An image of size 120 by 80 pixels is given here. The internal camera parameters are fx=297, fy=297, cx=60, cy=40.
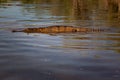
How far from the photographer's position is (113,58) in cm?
915

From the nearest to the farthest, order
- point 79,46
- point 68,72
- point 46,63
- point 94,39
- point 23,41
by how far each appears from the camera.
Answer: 1. point 68,72
2. point 46,63
3. point 79,46
4. point 23,41
5. point 94,39

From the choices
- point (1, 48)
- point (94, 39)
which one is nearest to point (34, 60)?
point (1, 48)

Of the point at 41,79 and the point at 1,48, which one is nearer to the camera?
the point at 41,79

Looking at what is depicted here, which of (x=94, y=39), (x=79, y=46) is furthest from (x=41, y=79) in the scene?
(x=94, y=39)

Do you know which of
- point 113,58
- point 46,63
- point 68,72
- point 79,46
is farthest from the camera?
point 79,46

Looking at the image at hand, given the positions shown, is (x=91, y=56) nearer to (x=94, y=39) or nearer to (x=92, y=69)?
(x=92, y=69)

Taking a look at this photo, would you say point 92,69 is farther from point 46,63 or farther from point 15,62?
point 15,62

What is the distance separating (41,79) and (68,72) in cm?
88

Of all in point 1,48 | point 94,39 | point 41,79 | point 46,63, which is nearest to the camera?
point 41,79

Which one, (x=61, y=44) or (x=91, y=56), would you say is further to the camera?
(x=61, y=44)

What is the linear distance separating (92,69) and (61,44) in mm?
4348

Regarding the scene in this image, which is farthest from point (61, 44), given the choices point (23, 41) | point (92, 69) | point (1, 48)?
point (92, 69)

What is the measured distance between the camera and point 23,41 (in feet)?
41.5

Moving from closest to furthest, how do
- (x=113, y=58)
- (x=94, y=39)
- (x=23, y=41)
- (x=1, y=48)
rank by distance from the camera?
(x=113, y=58) < (x=1, y=48) < (x=23, y=41) < (x=94, y=39)
